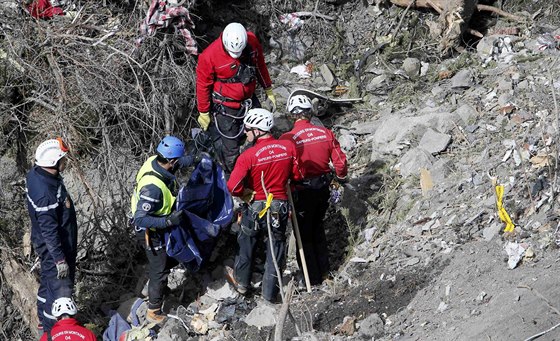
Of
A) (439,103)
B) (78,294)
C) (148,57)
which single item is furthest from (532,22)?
(78,294)

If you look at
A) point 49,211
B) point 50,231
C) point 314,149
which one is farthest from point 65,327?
point 314,149

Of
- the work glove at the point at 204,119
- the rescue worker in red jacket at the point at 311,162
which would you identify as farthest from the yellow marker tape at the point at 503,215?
the work glove at the point at 204,119

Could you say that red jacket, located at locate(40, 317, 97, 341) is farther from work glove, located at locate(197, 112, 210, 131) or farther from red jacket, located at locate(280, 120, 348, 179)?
work glove, located at locate(197, 112, 210, 131)

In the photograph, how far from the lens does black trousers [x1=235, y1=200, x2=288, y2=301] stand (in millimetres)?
7625

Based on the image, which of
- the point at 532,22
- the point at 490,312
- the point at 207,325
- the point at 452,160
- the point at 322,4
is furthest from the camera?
the point at 322,4

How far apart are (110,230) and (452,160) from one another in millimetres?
3764

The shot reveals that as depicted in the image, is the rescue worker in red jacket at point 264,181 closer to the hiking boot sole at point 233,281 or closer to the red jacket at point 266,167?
the red jacket at point 266,167

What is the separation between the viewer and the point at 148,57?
977 centimetres

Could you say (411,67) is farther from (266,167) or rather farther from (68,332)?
(68,332)

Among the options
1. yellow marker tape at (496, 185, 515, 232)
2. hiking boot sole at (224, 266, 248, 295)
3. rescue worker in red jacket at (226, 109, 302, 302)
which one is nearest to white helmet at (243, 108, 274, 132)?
rescue worker in red jacket at (226, 109, 302, 302)

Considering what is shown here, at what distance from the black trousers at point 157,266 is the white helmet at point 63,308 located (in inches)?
35.0

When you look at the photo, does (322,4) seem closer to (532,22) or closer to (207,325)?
(532,22)

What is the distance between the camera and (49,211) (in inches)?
291

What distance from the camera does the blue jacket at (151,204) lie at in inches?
292
